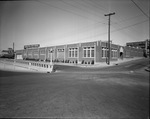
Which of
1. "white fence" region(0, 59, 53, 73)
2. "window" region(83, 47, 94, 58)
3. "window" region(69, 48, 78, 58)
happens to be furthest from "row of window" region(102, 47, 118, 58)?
"white fence" region(0, 59, 53, 73)

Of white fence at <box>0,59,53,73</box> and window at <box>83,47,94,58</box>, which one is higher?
window at <box>83,47,94,58</box>

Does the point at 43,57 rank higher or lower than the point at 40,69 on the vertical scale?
higher

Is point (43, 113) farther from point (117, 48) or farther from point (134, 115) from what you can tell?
point (117, 48)

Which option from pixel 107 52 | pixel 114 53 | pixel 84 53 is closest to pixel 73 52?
pixel 84 53

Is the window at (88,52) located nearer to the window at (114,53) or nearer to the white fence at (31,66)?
the window at (114,53)

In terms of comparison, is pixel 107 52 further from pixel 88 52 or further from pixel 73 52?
pixel 73 52

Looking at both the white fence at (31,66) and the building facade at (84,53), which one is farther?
the building facade at (84,53)

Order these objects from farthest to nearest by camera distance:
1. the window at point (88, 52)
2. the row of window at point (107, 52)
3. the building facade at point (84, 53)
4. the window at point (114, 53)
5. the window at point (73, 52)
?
the window at point (114, 53), the window at point (73, 52), the row of window at point (107, 52), the window at point (88, 52), the building facade at point (84, 53)

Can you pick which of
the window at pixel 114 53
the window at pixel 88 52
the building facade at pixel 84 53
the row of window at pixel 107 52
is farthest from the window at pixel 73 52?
the window at pixel 114 53

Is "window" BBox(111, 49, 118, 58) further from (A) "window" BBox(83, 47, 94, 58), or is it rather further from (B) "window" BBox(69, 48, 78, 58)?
(B) "window" BBox(69, 48, 78, 58)

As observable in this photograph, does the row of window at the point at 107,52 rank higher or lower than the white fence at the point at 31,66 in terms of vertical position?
higher

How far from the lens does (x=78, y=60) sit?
2856cm

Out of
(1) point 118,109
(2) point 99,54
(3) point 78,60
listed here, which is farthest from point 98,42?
(1) point 118,109

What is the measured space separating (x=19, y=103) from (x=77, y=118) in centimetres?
232
